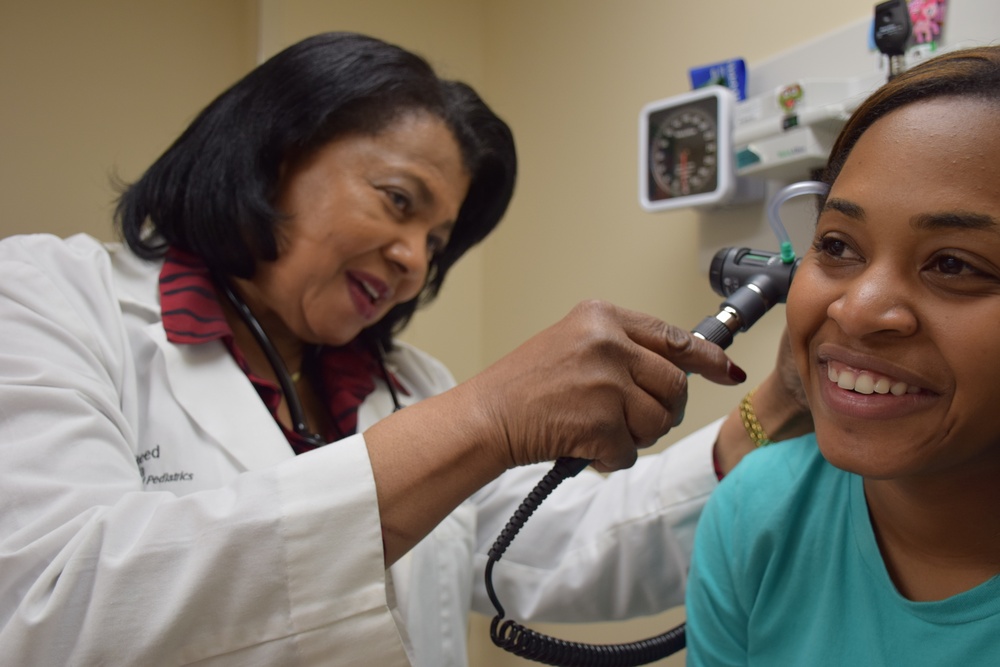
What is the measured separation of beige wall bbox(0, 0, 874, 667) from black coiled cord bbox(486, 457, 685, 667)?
0.47 metres

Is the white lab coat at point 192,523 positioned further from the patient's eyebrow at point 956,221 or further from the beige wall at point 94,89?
the beige wall at point 94,89

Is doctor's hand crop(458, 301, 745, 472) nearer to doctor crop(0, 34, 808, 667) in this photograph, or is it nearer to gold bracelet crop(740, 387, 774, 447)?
doctor crop(0, 34, 808, 667)

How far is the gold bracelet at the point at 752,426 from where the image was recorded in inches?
41.4

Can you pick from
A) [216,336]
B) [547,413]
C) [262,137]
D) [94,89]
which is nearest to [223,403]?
[216,336]

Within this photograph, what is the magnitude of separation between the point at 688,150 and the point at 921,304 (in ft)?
2.40

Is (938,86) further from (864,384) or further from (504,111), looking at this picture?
(504,111)

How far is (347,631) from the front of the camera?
30.3 inches

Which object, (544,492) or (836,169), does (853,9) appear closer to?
(836,169)

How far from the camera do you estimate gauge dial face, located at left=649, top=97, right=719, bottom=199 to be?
1.28 metres

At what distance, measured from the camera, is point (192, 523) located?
2.49 feet

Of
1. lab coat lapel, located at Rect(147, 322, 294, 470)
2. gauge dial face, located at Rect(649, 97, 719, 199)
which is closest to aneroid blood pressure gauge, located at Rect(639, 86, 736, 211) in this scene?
gauge dial face, located at Rect(649, 97, 719, 199)

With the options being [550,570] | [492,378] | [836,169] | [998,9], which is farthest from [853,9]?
[550,570]

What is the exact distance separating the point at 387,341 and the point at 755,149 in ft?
2.32

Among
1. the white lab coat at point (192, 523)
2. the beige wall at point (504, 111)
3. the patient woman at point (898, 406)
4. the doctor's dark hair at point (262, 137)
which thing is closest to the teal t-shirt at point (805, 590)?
the patient woman at point (898, 406)
